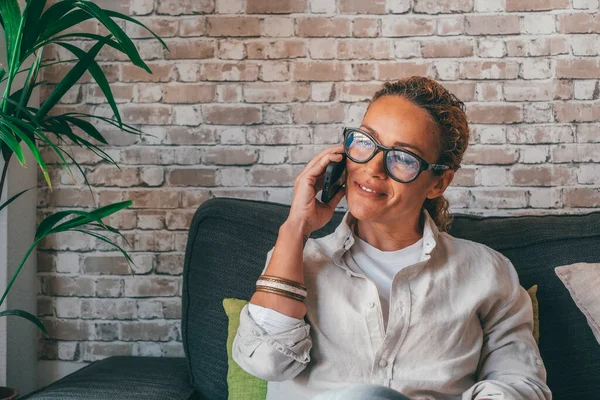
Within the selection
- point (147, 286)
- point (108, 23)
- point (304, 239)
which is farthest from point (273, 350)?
point (147, 286)

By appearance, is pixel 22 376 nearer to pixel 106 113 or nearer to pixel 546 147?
pixel 106 113

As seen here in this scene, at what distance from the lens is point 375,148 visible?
131cm

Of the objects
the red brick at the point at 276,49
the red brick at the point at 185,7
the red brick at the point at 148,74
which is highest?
the red brick at the point at 185,7

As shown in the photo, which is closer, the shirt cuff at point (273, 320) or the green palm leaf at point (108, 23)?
the shirt cuff at point (273, 320)

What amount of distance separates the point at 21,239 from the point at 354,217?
1193mm

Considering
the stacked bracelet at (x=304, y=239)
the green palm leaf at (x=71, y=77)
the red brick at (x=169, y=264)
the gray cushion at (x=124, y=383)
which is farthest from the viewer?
the red brick at (x=169, y=264)

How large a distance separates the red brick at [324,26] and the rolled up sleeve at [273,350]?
3.59 ft

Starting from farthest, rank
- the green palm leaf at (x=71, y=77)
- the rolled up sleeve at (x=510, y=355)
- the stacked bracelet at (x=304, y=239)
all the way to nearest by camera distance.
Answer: the green palm leaf at (x=71, y=77) < the stacked bracelet at (x=304, y=239) < the rolled up sleeve at (x=510, y=355)

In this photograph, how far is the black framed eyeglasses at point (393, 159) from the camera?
4.29 feet

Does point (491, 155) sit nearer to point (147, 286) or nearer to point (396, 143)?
point (396, 143)

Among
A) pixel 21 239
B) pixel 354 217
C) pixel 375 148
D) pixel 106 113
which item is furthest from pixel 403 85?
pixel 21 239

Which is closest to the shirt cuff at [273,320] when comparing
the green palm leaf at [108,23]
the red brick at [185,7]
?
the green palm leaf at [108,23]

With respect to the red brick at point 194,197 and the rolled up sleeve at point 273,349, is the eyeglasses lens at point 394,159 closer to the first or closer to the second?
the rolled up sleeve at point 273,349

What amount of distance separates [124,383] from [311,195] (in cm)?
70
